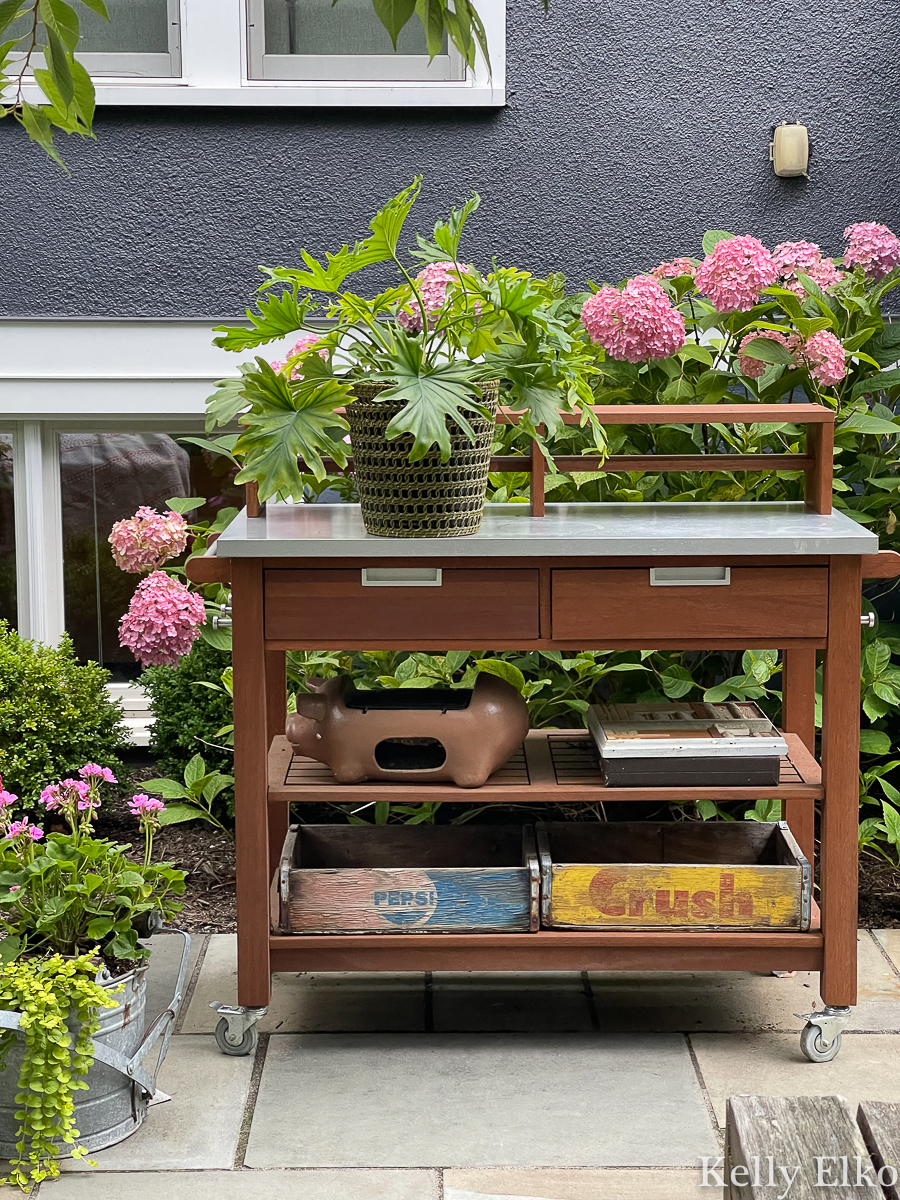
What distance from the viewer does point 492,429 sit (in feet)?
8.50

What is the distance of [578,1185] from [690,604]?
1.07 m

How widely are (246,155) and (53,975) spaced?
255 centimetres

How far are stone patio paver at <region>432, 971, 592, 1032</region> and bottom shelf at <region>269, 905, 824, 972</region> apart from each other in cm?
22

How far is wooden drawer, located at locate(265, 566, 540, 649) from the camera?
262cm

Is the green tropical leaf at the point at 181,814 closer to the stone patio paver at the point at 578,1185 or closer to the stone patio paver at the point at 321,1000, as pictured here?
the stone patio paver at the point at 321,1000

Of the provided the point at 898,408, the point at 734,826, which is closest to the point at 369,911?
the point at 734,826

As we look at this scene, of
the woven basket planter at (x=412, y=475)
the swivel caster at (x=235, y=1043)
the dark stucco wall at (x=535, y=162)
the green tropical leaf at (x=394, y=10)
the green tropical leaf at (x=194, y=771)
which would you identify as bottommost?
the swivel caster at (x=235, y=1043)

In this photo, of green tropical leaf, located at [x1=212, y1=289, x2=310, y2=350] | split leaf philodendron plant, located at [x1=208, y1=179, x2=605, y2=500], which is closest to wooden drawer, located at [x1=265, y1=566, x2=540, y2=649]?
split leaf philodendron plant, located at [x1=208, y1=179, x2=605, y2=500]

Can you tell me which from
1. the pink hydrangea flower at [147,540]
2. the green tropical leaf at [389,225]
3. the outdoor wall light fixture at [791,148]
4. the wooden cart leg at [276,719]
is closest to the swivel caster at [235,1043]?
the wooden cart leg at [276,719]

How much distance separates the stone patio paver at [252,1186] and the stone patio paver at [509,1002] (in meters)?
0.59

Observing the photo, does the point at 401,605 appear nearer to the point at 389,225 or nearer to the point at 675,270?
the point at 389,225

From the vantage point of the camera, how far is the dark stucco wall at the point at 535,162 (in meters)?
4.00

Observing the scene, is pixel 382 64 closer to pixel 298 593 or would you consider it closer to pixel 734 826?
pixel 298 593

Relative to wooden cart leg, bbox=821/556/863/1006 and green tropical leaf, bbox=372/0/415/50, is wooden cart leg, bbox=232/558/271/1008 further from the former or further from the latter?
green tropical leaf, bbox=372/0/415/50
